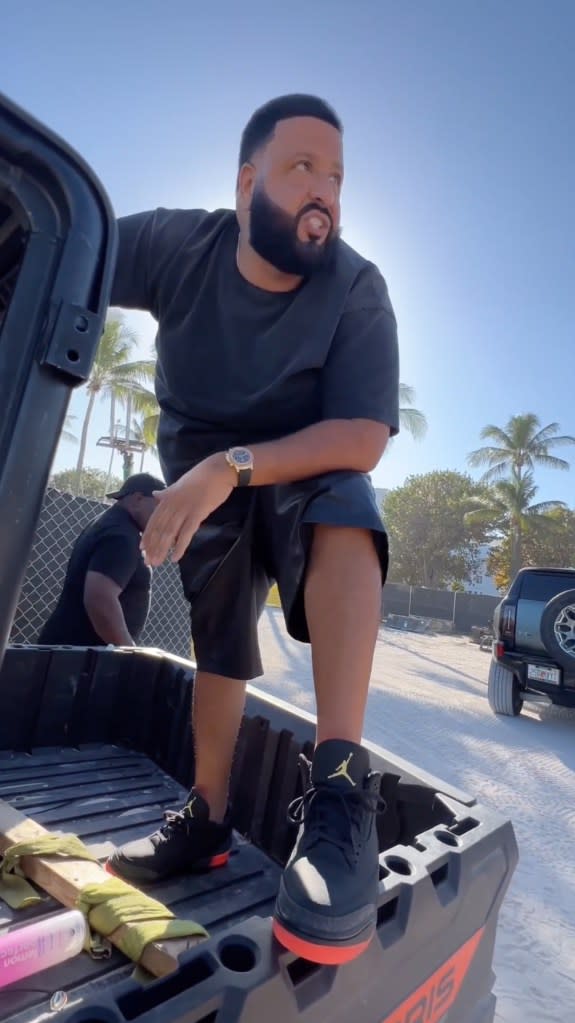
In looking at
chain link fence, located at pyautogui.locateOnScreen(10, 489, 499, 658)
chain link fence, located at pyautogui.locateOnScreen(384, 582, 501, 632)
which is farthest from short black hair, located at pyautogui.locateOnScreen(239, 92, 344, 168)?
chain link fence, located at pyautogui.locateOnScreen(384, 582, 501, 632)

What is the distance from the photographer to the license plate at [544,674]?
4.83 meters

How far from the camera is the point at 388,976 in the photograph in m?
0.92

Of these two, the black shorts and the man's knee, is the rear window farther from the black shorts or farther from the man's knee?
the man's knee

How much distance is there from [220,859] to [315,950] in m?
0.79

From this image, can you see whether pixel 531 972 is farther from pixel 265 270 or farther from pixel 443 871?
pixel 265 270

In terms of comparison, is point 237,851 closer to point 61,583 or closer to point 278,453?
point 278,453

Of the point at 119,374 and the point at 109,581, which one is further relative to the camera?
the point at 119,374

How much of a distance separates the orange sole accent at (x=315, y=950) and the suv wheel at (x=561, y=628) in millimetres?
4435

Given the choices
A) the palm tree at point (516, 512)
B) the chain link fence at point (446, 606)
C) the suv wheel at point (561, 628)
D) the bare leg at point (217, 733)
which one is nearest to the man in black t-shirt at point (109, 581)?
the bare leg at point (217, 733)

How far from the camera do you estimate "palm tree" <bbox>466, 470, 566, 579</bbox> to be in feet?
99.6

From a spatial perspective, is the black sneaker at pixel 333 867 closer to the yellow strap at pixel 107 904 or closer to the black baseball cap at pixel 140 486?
the yellow strap at pixel 107 904

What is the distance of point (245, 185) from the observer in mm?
1397

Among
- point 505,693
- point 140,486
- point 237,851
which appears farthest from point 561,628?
point 237,851

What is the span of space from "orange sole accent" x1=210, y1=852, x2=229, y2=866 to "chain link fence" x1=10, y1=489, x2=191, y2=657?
2135 mm
